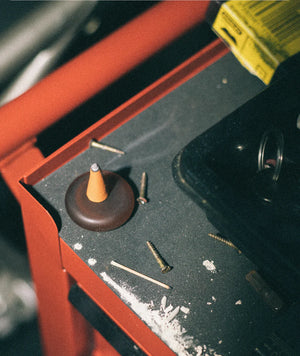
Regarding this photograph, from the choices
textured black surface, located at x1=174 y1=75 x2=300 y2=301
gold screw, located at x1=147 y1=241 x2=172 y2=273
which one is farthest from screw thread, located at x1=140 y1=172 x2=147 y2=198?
textured black surface, located at x1=174 y1=75 x2=300 y2=301

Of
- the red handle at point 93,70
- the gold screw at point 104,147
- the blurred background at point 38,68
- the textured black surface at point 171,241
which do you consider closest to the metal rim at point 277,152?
the textured black surface at point 171,241

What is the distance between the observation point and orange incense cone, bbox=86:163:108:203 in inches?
28.8

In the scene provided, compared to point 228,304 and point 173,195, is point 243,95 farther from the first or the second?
point 228,304

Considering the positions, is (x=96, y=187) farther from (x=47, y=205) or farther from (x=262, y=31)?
(x=262, y=31)

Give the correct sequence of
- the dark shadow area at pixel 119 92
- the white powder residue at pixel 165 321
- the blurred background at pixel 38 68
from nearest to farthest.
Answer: the white powder residue at pixel 165 321 < the blurred background at pixel 38 68 < the dark shadow area at pixel 119 92

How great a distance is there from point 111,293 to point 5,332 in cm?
62

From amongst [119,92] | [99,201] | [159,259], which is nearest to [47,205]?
[99,201]

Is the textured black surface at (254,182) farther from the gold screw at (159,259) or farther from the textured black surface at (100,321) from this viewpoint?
the textured black surface at (100,321)

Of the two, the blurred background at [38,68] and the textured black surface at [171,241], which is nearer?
the textured black surface at [171,241]

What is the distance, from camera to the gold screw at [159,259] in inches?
28.9

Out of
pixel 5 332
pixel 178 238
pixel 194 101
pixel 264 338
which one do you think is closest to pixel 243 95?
pixel 194 101

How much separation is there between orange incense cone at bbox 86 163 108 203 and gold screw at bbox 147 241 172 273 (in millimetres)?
128

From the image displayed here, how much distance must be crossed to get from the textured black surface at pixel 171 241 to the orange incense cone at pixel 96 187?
0.07 m

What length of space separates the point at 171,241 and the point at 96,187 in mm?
179
